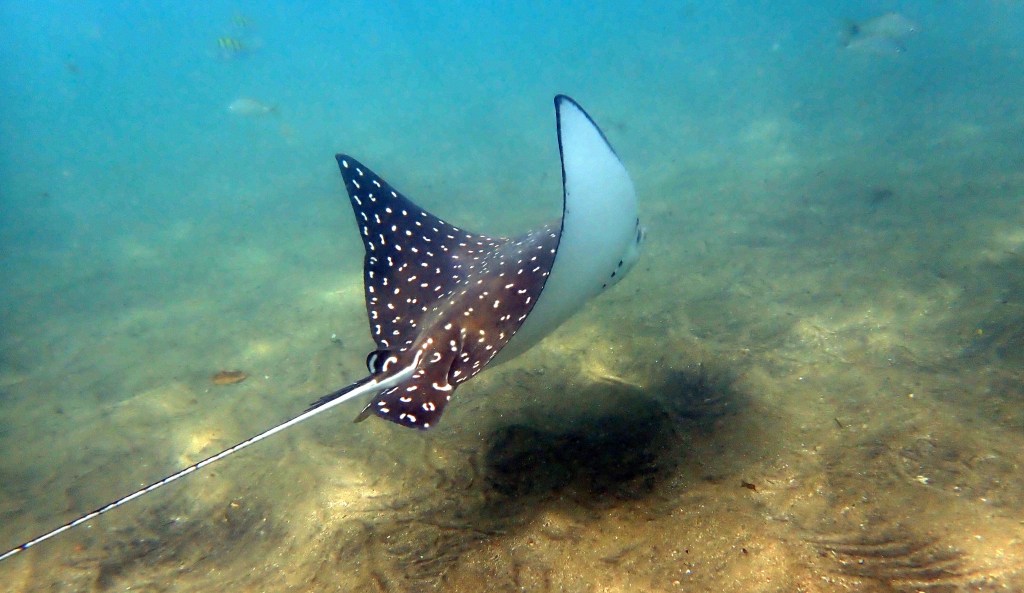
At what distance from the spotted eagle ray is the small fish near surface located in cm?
1062

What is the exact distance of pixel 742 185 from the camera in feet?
32.9

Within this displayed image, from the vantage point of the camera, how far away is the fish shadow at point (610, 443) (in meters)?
3.06

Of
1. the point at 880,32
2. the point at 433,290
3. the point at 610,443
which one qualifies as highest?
the point at 880,32

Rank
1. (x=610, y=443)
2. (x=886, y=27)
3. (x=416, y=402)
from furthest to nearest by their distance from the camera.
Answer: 1. (x=886, y=27)
2. (x=610, y=443)
3. (x=416, y=402)

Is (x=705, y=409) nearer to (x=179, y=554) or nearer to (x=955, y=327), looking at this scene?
(x=955, y=327)

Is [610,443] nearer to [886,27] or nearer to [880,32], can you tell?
[880,32]

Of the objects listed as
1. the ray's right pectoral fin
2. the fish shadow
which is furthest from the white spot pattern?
the fish shadow

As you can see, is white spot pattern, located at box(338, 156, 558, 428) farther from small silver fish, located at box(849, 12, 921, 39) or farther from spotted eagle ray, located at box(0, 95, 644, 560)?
small silver fish, located at box(849, 12, 921, 39)

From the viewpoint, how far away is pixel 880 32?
33.3 feet

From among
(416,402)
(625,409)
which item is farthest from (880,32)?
(416,402)

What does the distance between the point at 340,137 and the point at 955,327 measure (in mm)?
25325

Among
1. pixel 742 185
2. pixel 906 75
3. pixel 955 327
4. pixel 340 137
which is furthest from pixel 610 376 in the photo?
pixel 340 137

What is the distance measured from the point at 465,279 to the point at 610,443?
1.51m

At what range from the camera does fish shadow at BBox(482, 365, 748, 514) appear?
10.0ft
